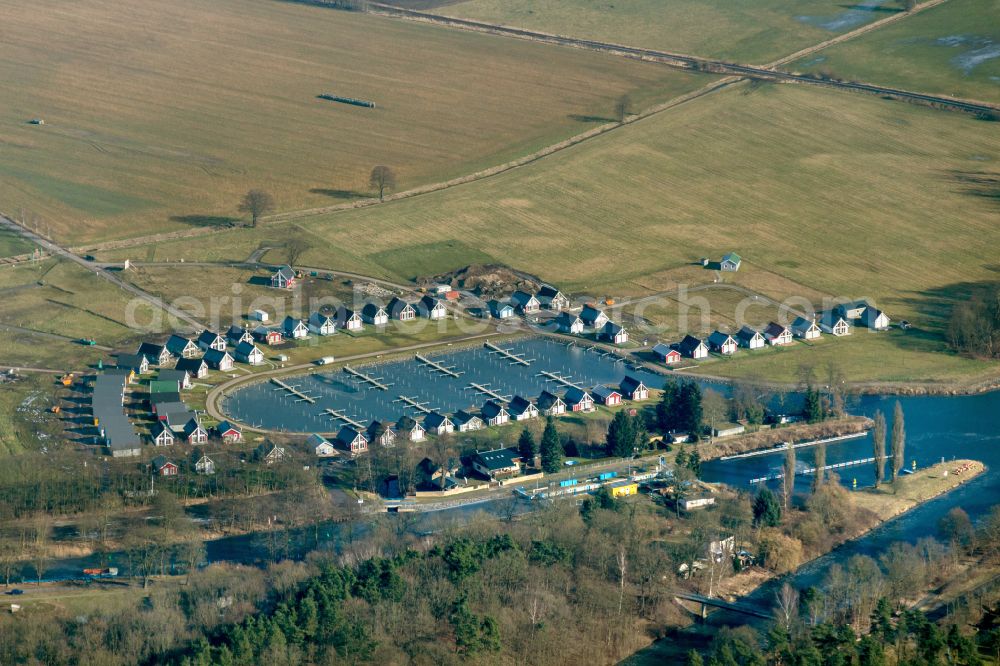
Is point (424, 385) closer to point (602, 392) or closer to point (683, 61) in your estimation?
point (602, 392)

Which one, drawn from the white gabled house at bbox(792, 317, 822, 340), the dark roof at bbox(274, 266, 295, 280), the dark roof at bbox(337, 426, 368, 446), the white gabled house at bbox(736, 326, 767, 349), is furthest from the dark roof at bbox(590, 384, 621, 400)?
the dark roof at bbox(274, 266, 295, 280)

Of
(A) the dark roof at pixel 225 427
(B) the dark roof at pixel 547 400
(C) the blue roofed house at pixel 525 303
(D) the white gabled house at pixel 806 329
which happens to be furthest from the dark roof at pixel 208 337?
(D) the white gabled house at pixel 806 329

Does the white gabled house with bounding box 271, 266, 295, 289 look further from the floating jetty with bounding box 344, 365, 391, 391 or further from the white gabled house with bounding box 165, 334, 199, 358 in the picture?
the floating jetty with bounding box 344, 365, 391, 391

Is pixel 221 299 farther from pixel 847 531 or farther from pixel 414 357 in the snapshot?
pixel 847 531

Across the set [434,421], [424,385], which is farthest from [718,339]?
[434,421]

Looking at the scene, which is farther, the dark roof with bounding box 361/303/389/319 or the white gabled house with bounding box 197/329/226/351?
the dark roof with bounding box 361/303/389/319

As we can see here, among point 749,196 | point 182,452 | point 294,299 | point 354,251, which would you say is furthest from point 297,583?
point 749,196
